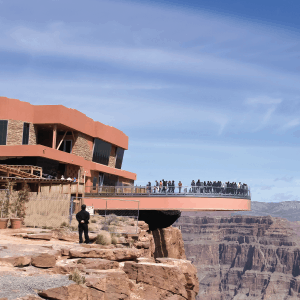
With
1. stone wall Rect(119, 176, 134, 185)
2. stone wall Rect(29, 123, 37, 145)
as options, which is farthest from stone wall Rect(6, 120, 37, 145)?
stone wall Rect(119, 176, 134, 185)

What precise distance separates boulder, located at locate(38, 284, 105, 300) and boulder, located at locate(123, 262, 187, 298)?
117 inches

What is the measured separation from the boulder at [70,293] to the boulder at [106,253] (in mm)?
3283

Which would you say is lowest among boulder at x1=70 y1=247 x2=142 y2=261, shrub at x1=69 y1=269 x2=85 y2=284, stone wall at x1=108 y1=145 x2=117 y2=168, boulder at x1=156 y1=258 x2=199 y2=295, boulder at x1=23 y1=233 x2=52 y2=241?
boulder at x1=156 y1=258 x2=199 y2=295

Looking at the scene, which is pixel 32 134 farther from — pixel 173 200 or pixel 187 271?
pixel 187 271

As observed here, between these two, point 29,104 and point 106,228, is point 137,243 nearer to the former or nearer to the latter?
point 106,228

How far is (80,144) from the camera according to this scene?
143ft

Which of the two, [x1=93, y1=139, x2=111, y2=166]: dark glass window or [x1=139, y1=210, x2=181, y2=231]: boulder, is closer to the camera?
[x1=139, y1=210, x2=181, y2=231]: boulder

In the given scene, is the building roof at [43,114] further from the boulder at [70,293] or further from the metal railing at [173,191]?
the boulder at [70,293]

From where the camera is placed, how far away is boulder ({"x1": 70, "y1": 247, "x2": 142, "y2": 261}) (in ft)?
48.7

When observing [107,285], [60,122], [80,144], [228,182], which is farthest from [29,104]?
Answer: [107,285]

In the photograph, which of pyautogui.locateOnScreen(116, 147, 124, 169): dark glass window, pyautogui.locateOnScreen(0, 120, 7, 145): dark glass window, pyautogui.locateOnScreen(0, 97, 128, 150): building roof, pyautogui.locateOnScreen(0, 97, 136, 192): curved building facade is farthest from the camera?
pyautogui.locateOnScreen(116, 147, 124, 169): dark glass window

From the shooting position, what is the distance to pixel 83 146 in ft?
145

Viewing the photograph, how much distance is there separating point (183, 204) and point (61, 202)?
14.6 meters

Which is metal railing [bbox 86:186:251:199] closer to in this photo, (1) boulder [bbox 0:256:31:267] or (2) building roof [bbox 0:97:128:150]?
(2) building roof [bbox 0:97:128:150]
